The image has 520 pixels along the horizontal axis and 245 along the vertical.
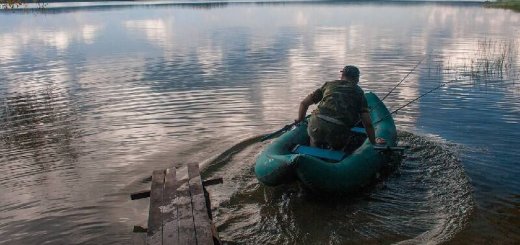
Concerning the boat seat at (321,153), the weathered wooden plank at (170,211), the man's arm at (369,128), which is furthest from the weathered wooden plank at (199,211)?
the man's arm at (369,128)

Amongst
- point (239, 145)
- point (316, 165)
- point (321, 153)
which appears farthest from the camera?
point (239, 145)

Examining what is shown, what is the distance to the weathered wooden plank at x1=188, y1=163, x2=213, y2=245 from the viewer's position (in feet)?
16.6

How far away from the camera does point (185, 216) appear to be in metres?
5.56

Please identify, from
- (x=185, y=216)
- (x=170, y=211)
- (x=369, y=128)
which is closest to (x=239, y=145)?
(x=369, y=128)

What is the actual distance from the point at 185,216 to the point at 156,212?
16.4 inches

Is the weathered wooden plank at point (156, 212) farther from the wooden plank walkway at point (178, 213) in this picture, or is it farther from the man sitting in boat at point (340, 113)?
the man sitting in boat at point (340, 113)

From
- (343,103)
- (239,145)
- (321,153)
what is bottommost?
(239,145)

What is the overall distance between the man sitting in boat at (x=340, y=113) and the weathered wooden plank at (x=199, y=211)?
2.29m

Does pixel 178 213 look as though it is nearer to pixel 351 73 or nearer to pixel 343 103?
pixel 343 103

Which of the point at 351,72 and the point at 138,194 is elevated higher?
the point at 351,72

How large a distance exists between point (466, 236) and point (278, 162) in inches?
112

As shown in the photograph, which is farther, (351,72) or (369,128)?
(369,128)

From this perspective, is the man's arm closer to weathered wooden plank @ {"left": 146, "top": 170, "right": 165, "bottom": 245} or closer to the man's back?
the man's back

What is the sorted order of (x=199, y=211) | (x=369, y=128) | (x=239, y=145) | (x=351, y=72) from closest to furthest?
(x=199, y=211)
(x=351, y=72)
(x=369, y=128)
(x=239, y=145)
